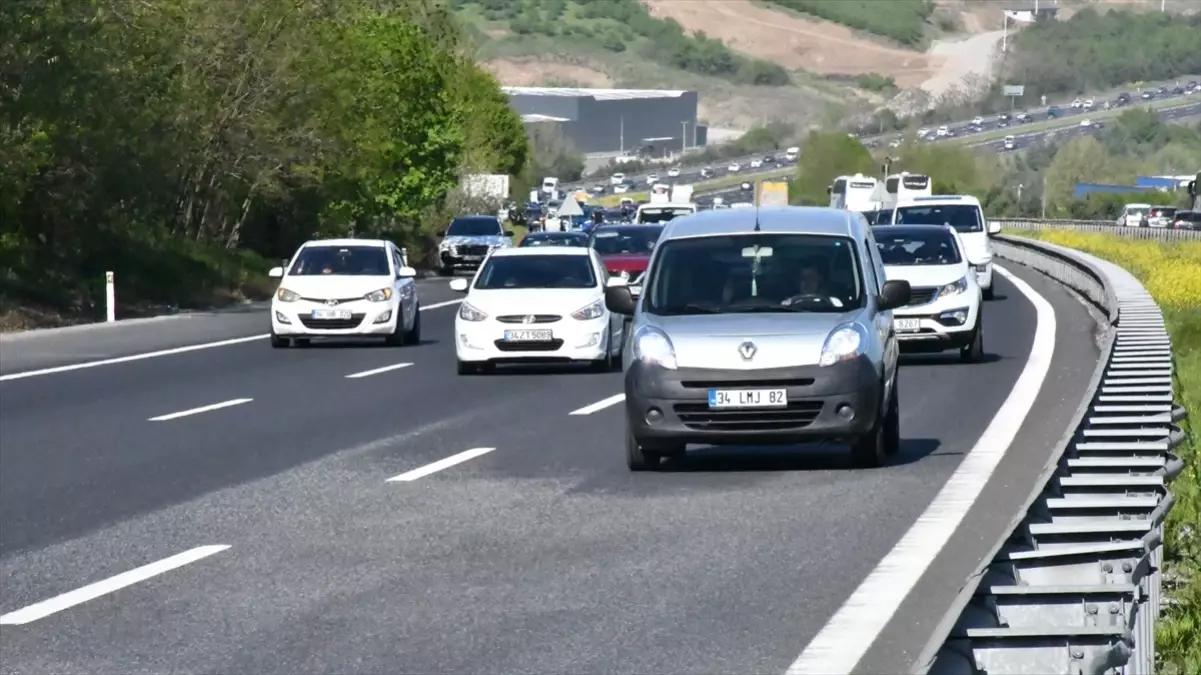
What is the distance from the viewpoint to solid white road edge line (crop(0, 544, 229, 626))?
9523 millimetres

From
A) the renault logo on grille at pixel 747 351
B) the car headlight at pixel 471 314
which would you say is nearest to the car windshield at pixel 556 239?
the car headlight at pixel 471 314

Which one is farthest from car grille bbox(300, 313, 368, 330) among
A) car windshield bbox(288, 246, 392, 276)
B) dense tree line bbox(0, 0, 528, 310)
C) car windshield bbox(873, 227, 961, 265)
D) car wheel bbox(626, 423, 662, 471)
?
car wheel bbox(626, 423, 662, 471)

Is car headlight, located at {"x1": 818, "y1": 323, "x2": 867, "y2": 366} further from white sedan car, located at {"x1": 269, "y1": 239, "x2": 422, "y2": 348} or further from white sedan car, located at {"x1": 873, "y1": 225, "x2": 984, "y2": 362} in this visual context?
white sedan car, located at {"x1": 269, "y1": 239, "x2": 422, "y2": 348}

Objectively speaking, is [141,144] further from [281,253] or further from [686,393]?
[686,393]

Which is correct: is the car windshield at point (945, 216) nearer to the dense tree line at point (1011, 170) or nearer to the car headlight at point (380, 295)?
the car headlight at point (380, 295)

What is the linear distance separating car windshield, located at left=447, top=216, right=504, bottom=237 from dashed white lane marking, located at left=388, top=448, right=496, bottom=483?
160 feet

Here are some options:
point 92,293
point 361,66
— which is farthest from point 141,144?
point 361,66

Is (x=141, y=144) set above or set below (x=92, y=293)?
above

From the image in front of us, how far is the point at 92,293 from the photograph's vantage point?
40.8 meters

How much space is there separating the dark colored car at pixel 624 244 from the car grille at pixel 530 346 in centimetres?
1212

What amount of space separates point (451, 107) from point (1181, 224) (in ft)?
97.0

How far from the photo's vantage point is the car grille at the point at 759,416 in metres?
14.8

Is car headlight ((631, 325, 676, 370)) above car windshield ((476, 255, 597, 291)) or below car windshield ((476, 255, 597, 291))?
above

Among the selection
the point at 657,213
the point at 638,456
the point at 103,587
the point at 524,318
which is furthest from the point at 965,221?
the point at 103,587
